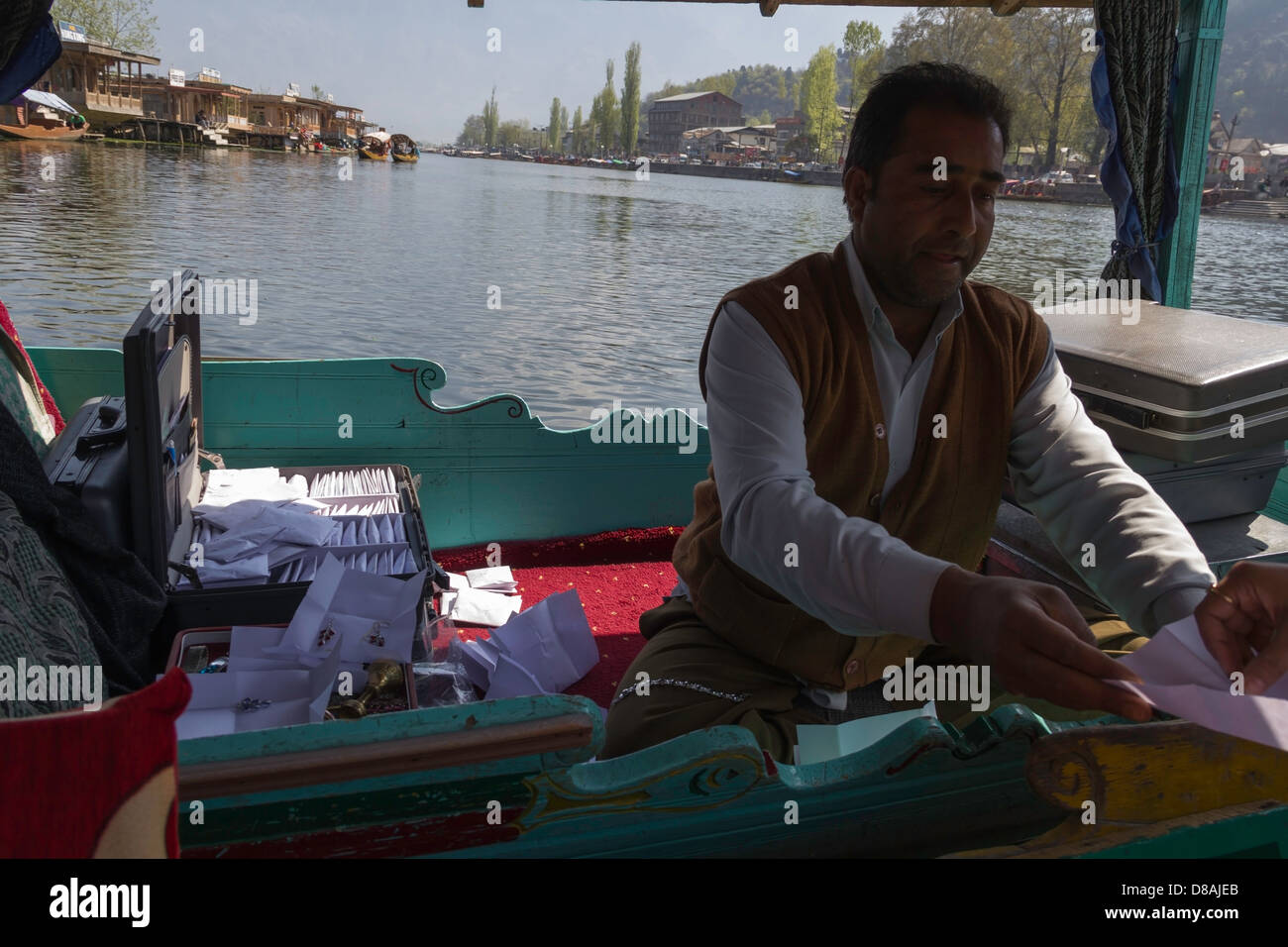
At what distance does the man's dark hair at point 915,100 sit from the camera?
155 cm

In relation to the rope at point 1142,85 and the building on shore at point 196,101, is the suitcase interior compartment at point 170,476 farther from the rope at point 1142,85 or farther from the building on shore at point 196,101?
the building on shore at point 196,101

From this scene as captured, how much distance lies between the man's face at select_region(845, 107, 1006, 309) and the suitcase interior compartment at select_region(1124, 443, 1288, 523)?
2.92 feet

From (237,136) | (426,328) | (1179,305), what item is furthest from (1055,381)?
(237,136)

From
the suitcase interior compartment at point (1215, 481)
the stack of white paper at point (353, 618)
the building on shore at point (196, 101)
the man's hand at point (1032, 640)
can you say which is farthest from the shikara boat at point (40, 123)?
the man's hand at point (1032, 640)

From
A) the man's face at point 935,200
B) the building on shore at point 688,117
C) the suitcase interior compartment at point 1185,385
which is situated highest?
the building on shore at point 688,117

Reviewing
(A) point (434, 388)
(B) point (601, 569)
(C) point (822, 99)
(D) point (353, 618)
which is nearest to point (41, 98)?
(A) point (434, 388)

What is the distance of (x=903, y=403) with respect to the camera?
1.60m

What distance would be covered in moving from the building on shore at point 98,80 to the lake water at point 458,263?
53.6 inches

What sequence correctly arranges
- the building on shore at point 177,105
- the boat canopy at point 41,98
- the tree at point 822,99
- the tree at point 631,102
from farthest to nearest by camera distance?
the tree at point 631,102, the tree at point 822,99, the building on shore at point 177,105, the boat canopy at point 41,98

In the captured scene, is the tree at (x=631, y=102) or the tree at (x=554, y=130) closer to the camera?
the tree at (x=631, y=102)

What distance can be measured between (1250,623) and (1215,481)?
1.26m

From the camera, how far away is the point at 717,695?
1.50 meters

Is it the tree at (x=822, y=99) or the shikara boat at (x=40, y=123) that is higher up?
the tree at (x=822, y=99)

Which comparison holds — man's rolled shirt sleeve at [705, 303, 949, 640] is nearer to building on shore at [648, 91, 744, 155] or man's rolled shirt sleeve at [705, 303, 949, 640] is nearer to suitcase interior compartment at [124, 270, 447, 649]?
suitcase interior compartment at [124, 270, 447, 649]
